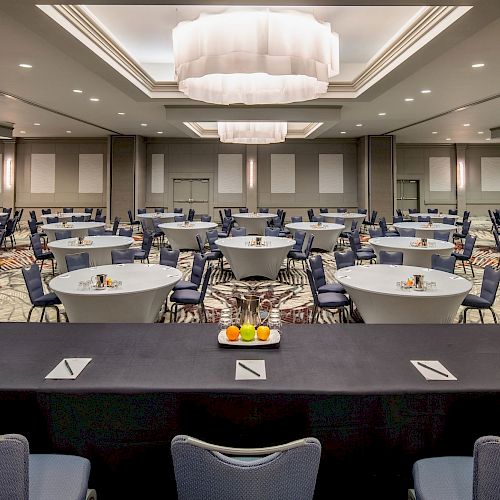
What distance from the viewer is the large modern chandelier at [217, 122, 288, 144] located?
508 inches

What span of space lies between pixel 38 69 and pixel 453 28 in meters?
7.42

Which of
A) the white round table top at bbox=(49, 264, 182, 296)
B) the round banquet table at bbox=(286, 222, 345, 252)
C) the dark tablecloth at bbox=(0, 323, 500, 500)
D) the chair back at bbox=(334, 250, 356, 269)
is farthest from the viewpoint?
the round banquet table at bbox=(286, 222, 345, 252)

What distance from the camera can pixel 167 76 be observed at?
11.3m

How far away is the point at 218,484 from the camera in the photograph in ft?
5.03

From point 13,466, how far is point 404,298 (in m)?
3.87

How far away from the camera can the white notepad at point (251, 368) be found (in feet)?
7.37

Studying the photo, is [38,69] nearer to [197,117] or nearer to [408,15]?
[197,117]

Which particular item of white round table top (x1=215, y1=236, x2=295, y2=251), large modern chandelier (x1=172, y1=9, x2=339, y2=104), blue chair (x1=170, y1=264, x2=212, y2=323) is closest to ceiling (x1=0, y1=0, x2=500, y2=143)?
large modern chandelier (x1=172, y1=9, x2=339, y2=104)

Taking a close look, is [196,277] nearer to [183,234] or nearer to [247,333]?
[247,333]

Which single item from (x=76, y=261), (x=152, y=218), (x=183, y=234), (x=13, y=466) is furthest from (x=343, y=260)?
(x=152, y=218)

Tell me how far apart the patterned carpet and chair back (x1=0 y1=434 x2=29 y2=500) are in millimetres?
4842

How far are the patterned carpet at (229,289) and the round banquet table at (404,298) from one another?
4.65 ft

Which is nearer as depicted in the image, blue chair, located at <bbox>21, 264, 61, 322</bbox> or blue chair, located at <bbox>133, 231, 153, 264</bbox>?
blue chair, located at <bbox>21, 264, 61, 322</bbox>

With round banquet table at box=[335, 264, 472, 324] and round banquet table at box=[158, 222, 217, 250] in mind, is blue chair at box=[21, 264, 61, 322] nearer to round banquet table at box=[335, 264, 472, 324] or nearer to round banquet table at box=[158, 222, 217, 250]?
round banquet table at box=[335, 264, 472, 324]
